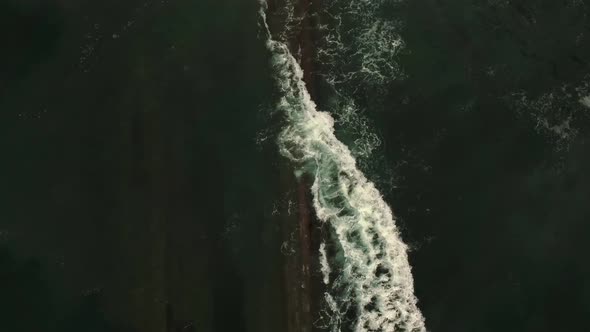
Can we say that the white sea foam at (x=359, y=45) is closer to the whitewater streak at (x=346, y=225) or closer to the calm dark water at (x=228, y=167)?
the calm dark water at (x=228, y=167)

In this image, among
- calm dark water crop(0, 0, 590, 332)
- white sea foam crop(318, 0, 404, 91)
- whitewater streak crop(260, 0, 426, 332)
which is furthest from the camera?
white sea foam crop(318, 0, 404, 91)

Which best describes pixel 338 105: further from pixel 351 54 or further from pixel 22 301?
pixel 22 301

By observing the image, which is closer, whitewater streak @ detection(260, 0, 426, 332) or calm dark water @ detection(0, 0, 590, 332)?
calm dark water @ detection(0, 0, 590, 332)

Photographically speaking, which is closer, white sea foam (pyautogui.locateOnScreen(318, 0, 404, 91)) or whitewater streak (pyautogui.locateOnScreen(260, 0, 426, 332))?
whitewater streak (pyautogui.locateOnScreen(260, 0, 426, 332))

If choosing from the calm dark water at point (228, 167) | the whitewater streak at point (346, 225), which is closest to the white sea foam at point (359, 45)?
the calm dark water at point (228, 167)

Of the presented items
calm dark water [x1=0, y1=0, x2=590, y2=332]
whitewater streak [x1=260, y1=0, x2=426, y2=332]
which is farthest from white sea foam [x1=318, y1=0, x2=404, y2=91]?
whitewater streak [x1=260, y1=0, x2=426, y2=332]

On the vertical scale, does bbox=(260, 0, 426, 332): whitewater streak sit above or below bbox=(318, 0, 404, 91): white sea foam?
below

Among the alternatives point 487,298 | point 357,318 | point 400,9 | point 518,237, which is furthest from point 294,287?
point 400,9

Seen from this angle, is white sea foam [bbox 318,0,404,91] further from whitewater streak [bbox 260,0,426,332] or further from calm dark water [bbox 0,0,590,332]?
whitewater streak [bbox 260,0,426,332]

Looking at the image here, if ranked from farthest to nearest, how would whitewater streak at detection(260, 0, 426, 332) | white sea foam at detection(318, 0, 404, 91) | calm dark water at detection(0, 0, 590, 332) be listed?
white sea foam at detection(318, 0, 404, 91)
whitewater streak at detection(260, 0, 426, 332)
calm dark water at detection(0, 0, 590, 332)
